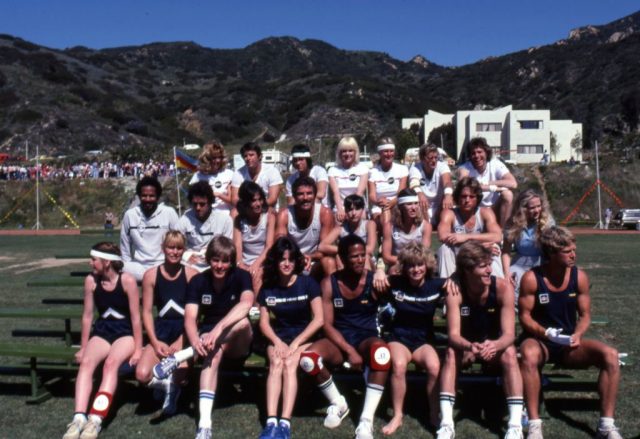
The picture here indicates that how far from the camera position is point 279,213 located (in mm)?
6176

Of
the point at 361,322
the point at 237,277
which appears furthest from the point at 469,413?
the point at 237,277

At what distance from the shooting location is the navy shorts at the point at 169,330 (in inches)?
207

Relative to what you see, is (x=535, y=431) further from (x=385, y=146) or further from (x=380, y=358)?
(x=385, y=146)

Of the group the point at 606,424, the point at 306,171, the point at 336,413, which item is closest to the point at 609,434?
the point at 606,424

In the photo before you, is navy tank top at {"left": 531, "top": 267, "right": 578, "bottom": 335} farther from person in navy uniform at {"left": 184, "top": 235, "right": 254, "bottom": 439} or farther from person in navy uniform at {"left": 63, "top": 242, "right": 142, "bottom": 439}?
person in navy uniform at {"left": 63, "top": 242, "right": 142, "bottom": 439}

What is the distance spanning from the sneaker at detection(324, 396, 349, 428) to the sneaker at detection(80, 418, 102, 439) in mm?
1529

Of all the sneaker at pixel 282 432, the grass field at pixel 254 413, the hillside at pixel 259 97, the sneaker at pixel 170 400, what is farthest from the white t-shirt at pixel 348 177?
the hillside at pixel 259 97

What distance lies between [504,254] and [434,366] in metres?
1.69

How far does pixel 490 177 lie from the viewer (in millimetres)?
6812

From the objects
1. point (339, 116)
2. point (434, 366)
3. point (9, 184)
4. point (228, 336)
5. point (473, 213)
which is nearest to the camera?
point (434, 366)

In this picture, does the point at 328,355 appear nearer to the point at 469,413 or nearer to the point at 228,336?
the point at 228,336

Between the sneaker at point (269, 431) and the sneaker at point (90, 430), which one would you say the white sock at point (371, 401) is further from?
the sneaker at point (90, 430)

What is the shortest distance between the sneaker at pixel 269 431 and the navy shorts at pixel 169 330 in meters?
1.15

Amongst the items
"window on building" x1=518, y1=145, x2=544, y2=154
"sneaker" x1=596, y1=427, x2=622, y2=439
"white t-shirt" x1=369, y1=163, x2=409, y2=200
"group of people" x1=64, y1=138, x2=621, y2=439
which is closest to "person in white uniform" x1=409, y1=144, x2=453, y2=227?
"white t-shirt" x1=369, y1=163, x2=409, y2=200
